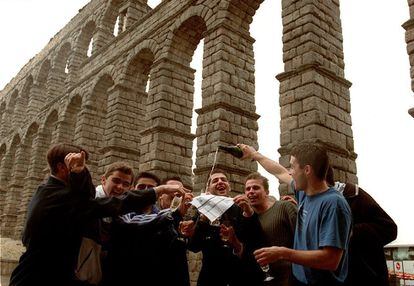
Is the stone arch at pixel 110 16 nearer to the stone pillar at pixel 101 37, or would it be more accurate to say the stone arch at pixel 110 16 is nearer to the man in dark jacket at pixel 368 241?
the stone pillar at pixel 101 37

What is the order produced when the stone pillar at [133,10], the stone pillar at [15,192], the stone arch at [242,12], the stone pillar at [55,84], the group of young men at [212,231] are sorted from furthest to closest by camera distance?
1. the stone pillar at [55,84]
2. the stone pillar at [15,192]
3. the stone pillar at [133,10]
4. the stone arch at [242,12]
5. the group of young men at [212,231]

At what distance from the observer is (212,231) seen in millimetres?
3295

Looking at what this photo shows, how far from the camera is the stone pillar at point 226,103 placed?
26.3 ft

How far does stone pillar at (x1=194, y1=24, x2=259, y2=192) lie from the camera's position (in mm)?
8031

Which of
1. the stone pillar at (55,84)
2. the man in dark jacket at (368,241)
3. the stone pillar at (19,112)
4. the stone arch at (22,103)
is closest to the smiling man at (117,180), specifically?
the man in dark jacket at (368,241)

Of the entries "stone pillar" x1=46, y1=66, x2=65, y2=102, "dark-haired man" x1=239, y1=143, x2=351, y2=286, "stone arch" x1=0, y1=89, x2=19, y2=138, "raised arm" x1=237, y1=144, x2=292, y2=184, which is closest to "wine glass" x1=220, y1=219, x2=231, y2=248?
"raised arm" x1=237, y1=144, x2=292, y2=184

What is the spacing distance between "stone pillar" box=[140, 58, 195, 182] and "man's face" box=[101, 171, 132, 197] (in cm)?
617

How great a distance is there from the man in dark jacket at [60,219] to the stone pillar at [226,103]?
18.0ft

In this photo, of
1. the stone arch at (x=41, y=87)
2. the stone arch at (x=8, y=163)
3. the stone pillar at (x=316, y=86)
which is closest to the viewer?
the stone pillar at (x=316, y=86)

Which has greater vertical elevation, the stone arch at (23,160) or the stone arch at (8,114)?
the stone arch at (8,114)

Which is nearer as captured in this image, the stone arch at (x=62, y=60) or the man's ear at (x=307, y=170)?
the man's ear at (x=307, y=170)

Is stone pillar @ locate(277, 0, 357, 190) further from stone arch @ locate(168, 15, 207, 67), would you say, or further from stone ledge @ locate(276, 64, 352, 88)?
stone arch @ locate(168, 15, 207, 67)

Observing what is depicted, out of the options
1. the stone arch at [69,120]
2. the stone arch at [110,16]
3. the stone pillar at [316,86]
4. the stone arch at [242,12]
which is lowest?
the stone pillar at [316,86]

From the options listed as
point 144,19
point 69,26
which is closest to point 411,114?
point 144,19
